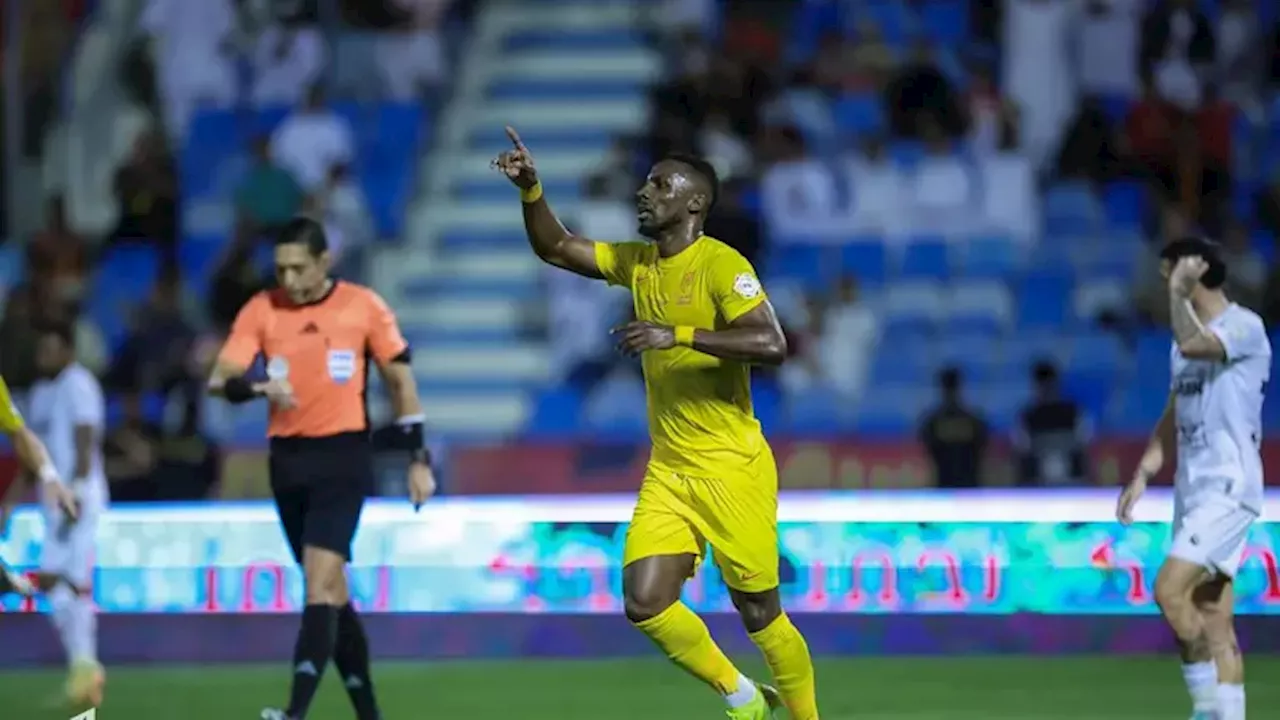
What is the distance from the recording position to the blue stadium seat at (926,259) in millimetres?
19391

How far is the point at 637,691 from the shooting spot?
13.6 metres

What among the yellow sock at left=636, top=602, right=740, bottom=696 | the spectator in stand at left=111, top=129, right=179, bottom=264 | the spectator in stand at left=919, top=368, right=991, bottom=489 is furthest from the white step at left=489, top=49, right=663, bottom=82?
the yellow sock at left=636, top=602, right=740, bottom=696

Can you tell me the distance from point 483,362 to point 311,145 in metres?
2.38

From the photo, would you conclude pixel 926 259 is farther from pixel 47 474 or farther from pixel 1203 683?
pixel 47 474

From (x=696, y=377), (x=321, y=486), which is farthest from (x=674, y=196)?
(x=321, y=486)

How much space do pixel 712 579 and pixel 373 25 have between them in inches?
338

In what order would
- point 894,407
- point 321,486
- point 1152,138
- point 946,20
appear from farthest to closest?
point 946,20, point 1152,138, point 894,407, point 321,486

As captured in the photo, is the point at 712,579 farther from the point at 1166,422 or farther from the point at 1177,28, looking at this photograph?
the point at 1177,28

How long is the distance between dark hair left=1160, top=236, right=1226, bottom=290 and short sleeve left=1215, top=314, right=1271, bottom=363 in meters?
0.19

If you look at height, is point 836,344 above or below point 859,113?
below

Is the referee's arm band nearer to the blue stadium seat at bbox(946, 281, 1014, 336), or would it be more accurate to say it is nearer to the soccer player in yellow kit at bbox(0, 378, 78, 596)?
the soccer player in yellow kit at bbox(0, 378, 78, 596)

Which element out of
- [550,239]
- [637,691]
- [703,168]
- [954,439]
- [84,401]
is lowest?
[637,691]

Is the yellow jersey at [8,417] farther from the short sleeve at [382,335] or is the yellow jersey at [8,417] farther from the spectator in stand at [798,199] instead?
the spectator in stand at [798,199]

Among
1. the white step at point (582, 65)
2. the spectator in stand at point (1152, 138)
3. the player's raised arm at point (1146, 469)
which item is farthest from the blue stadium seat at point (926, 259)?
the player's raised arm at point (1146, 469)
